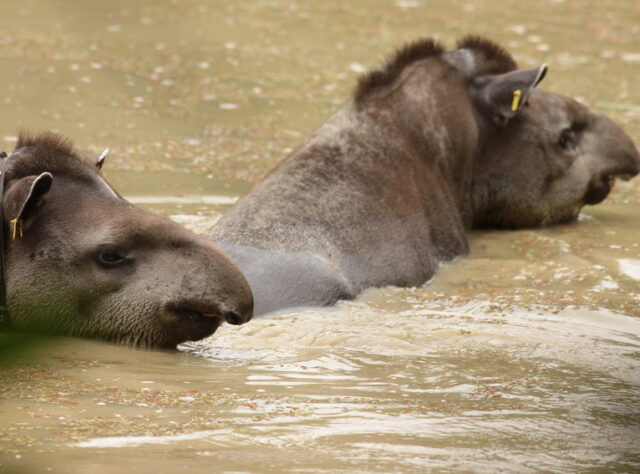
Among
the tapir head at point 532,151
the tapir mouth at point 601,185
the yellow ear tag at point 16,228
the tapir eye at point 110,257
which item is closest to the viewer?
the yellow ear tag at point 16,228

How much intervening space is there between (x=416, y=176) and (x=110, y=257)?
3.51 meters

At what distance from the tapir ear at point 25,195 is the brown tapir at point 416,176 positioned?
1.86 meters

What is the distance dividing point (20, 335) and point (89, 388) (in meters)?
1.08

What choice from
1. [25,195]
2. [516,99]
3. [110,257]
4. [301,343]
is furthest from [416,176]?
[25,195]

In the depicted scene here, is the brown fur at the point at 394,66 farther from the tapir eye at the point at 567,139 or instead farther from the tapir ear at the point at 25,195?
the tapir ear at the point at 25,195

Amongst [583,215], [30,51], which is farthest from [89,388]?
[30,51]

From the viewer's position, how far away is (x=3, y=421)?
538cm

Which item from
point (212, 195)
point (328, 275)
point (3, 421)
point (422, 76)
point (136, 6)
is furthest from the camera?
point (136, 6)

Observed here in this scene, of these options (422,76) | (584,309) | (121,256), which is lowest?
(584,309)

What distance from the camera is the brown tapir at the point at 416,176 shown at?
870 centimetres

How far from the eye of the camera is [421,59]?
10.5 metres

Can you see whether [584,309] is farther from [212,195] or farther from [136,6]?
[136,6]

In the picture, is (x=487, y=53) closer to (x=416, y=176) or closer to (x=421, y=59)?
(x=421, y=59)

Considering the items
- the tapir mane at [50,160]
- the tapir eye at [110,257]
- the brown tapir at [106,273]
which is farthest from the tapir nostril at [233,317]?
the tapir mane at [50,160]
